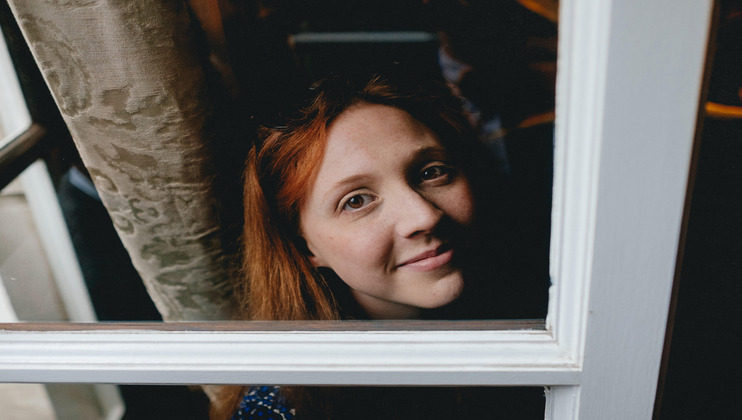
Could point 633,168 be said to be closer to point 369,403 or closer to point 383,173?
point 383,173

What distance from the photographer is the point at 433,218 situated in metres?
0.76

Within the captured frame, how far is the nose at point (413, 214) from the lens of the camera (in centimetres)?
75

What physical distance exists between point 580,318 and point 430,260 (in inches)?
11.8

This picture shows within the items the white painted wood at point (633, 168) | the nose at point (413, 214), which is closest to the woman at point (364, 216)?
the nose at point (413, 214)

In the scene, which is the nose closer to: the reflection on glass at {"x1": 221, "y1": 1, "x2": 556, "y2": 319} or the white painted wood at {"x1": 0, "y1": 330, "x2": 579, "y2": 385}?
the reflection on glass at {"x1": 221, "y1": 1, "x2": 556, "y2": 319}

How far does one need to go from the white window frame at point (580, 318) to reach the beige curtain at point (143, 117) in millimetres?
275

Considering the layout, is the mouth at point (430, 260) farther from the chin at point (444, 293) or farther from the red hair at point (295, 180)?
the red hair at point (295, 180)

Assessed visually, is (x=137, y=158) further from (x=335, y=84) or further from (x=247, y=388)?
(x=247, y=388)

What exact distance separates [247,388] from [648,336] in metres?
0.73

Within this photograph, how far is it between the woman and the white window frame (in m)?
0.17

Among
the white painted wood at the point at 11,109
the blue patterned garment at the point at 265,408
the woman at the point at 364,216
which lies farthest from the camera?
the white painted wood at the point at 11,109

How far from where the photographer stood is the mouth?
0.78 metres

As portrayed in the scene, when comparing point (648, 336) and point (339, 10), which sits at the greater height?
point (339, 10)

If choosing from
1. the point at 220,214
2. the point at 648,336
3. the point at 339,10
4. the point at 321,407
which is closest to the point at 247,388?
the point at 321,407
